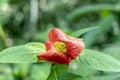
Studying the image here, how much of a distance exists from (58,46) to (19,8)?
2.75 m

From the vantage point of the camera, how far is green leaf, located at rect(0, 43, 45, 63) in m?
0.94

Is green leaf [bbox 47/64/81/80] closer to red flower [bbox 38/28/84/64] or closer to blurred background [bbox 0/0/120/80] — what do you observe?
red flower [bbox 38/28/84/64]

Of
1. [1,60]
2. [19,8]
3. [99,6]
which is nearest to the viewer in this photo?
[1,60]

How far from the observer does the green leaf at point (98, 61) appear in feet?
3.05

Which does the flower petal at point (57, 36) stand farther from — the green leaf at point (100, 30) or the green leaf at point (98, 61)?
the green leaf at point (100, 30)

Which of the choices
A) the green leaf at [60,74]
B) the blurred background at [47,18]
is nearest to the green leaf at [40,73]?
the green leaf at [60,74]

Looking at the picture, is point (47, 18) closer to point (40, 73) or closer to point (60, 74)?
point (40, 73)

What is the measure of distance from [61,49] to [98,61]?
3.9 inches

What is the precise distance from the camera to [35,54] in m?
0.99

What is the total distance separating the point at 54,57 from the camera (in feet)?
3.07

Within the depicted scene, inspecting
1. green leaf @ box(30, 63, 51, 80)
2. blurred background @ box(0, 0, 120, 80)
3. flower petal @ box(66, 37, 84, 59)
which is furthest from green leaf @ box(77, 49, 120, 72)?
blurred background @ box(0, 0, 120, 80)

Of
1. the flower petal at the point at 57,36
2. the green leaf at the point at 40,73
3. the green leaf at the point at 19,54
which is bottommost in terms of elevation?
the green leaf at the point at 40,73

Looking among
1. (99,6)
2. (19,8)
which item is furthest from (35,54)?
(19,8)

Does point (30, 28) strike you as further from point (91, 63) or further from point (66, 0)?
point (91, 63)
